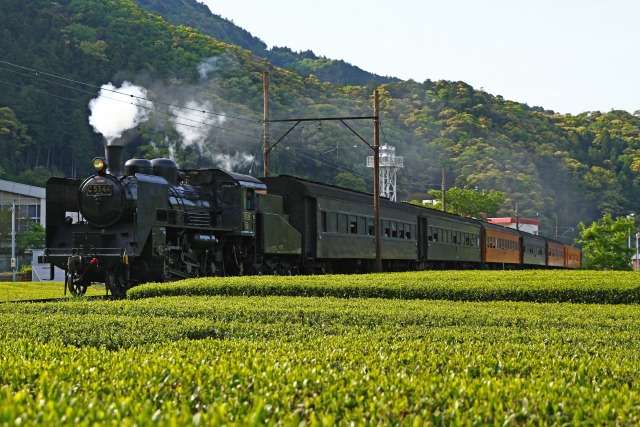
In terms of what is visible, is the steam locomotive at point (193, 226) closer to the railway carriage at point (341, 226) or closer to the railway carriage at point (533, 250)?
the railway carriage at point (341, 226)

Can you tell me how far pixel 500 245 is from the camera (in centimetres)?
5228

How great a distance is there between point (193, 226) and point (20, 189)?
1684 inches

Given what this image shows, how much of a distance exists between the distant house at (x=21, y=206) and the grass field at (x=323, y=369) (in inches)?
2024

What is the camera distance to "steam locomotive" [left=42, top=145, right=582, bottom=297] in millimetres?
21234

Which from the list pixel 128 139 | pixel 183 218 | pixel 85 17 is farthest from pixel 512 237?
pixel 85 17

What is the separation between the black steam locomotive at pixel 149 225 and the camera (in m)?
21.1

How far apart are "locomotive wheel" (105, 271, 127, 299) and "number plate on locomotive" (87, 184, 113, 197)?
1.98 meters

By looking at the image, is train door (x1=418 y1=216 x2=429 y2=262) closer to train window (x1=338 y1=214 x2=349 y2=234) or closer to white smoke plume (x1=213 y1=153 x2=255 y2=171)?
train window (x1=338 y1=214 x2=349 y2=234)

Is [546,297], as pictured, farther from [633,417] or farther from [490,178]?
[490,178]

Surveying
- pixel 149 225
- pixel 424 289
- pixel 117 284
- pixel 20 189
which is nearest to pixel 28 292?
pixel 117 284

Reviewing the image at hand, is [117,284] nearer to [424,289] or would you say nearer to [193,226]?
[193,226]

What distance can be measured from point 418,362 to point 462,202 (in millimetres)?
90789

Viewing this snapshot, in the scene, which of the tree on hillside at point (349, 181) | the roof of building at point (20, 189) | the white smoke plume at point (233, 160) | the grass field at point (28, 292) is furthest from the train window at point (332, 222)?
the tree on hillside at point (349, 181)

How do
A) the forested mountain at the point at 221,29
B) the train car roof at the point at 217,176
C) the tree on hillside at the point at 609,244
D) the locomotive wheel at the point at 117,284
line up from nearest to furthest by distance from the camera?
the locomotive wheel at the point at 117,284 < the train car roof at the point at 217,176 < the tree on hillside at the point at 609,244 < the forested mountain at the point at 221,29
